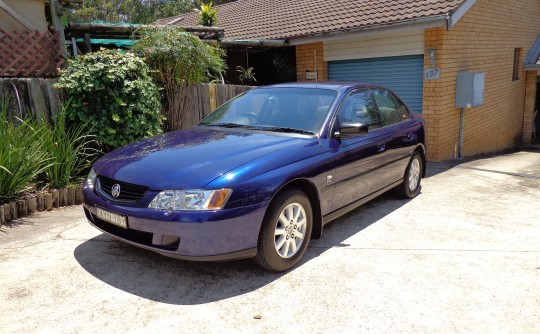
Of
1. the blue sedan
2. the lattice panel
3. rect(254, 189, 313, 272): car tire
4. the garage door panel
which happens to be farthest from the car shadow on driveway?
the garage door panel

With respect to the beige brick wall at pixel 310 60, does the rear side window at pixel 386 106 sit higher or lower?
lower

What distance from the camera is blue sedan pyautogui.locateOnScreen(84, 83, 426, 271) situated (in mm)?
3094

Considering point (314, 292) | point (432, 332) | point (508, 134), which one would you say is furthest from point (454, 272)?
point (508, 134)

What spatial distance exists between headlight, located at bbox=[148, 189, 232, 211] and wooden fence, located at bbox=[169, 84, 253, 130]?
443 cm

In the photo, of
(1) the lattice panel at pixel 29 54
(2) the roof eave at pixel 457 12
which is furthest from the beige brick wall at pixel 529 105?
(1) the lattice panel at pixel 29 54

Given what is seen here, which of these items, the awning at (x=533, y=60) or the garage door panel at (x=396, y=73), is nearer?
the garage door panel at (x=396, y=73)

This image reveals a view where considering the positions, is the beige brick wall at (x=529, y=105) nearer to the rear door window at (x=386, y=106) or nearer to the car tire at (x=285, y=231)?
the rear door window at (x=386, y=106)

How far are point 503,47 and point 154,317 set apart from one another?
12.0 metres

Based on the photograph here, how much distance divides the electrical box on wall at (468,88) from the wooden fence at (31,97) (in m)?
7.65

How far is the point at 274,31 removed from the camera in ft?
40.1

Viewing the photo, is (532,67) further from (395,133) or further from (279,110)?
(279,110)

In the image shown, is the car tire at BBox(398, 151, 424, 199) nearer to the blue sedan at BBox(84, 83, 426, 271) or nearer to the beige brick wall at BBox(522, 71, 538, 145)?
the blue sedan at BBox(84, 83, 426, 271)

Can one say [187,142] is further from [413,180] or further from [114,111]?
[413,180]

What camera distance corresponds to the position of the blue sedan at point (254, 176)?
122 inches
